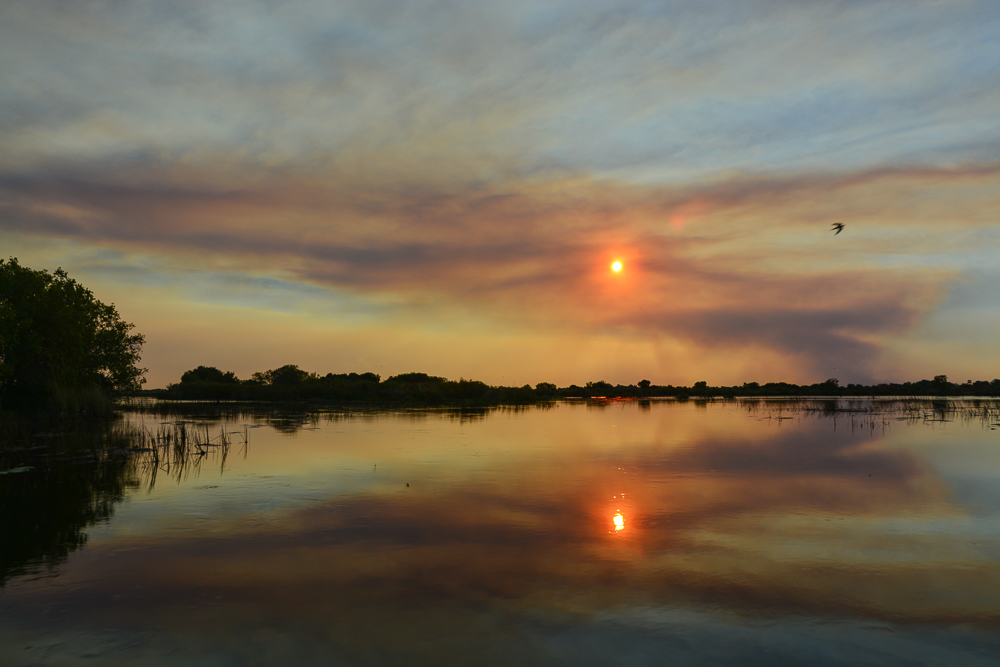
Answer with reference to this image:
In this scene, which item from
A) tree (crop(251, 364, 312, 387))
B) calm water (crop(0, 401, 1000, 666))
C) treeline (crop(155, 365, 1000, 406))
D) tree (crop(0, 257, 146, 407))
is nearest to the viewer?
calm water (crop(0, 401, 1000, 666))

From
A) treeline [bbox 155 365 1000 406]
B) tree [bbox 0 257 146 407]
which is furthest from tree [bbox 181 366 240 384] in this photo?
tree [bbox 0 257 146 407]

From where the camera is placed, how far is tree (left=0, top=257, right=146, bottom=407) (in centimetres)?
3759

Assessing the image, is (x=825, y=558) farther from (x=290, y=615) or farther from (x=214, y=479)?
(x=214, y=479)

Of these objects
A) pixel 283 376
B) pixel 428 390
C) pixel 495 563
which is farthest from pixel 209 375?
pixel 495 563

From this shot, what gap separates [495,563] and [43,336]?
1669 inches

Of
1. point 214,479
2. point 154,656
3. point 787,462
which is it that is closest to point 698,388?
point 787,462

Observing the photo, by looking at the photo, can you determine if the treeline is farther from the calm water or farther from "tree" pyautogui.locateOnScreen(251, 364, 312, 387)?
the calm water

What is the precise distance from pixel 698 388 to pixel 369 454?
432ft

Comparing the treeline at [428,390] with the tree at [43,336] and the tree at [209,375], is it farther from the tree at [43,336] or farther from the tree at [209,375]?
the tree at [43,336]

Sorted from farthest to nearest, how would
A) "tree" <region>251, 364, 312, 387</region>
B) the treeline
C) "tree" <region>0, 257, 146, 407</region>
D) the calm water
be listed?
"tree" <region>251, 364, 312, 387</region>
the treeline
"tree" <region>0, 257, 146, 407</region>
the calm water

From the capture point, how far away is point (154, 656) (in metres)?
7.40

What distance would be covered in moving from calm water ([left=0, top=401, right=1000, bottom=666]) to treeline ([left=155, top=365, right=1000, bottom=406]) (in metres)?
57.9

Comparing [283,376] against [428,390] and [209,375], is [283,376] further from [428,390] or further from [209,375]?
[428,390]

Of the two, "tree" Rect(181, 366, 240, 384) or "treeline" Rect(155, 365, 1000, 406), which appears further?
"tree" Rect(181, 366, 240, 384)
